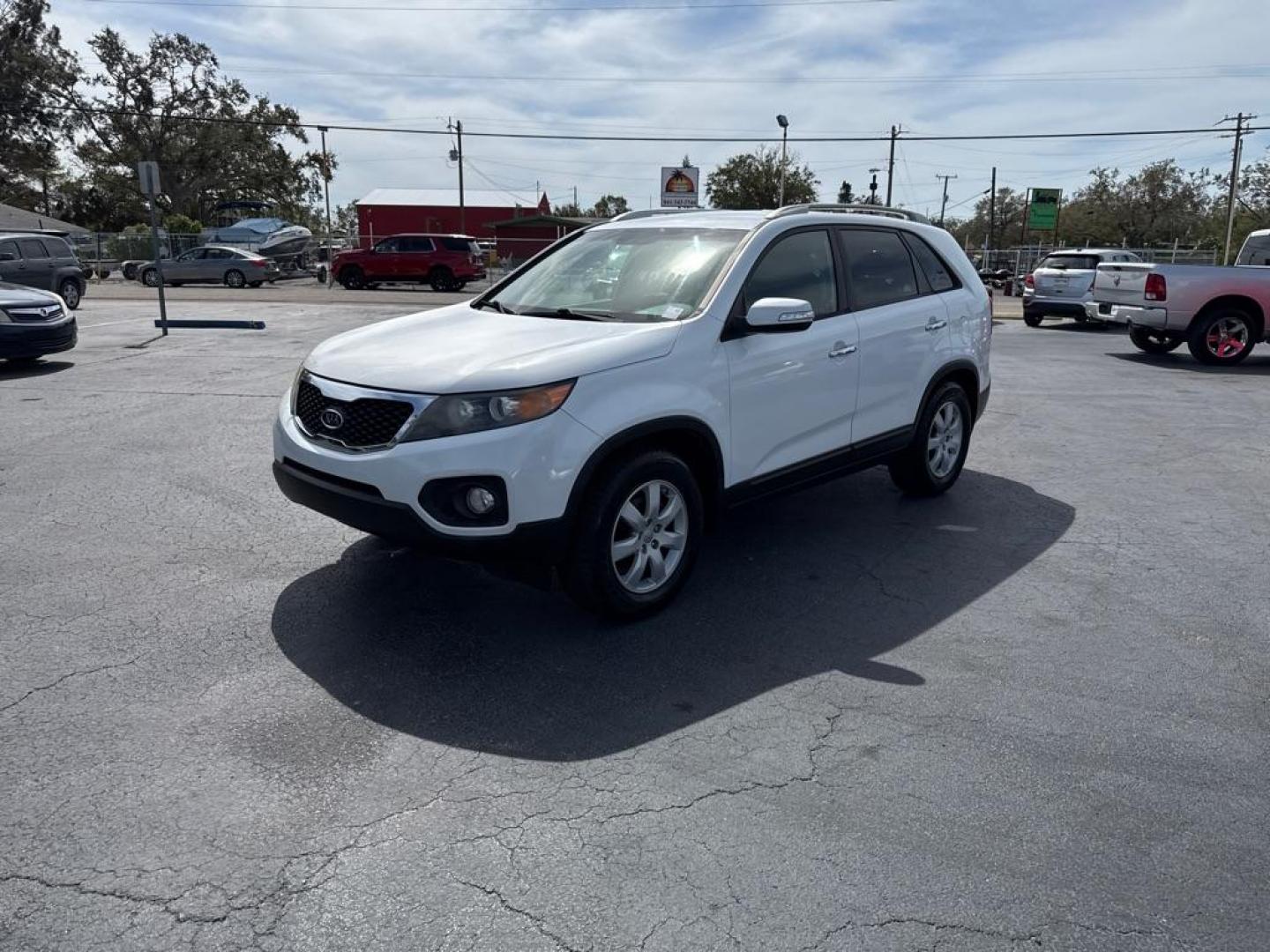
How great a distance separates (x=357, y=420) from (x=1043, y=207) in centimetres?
4997

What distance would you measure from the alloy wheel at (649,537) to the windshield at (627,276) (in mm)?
846

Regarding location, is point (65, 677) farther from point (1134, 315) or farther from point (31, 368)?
point (1134, 315)

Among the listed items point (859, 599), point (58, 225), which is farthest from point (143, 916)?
point (58, 225)

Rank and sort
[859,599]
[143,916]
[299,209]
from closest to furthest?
[143,916] < [859,599] < [299,209]

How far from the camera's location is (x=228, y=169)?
62.8 m

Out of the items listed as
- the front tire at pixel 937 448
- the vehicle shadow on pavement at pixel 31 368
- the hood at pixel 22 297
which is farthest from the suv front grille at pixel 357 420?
the hood at pixel 22 297

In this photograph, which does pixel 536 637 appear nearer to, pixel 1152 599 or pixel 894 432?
pixel 894 432

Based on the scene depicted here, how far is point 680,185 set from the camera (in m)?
31.1

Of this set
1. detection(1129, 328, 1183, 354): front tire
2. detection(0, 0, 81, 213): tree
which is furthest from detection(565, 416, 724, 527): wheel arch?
detection(0, 0, 81, 213): tree

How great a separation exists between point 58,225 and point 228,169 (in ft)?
A: 55.6

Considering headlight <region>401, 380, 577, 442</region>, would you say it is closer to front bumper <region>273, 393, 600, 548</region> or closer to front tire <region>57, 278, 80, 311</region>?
front bumper <region>273, 393, 600, 548</region>

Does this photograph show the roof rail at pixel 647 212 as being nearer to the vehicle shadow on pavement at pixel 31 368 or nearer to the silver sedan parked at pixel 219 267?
the vehicle shadow on pavement at pixel 31 368

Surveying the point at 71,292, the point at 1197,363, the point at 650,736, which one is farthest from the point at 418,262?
the point at 650,736

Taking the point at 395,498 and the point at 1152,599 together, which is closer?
the point at 395,498
